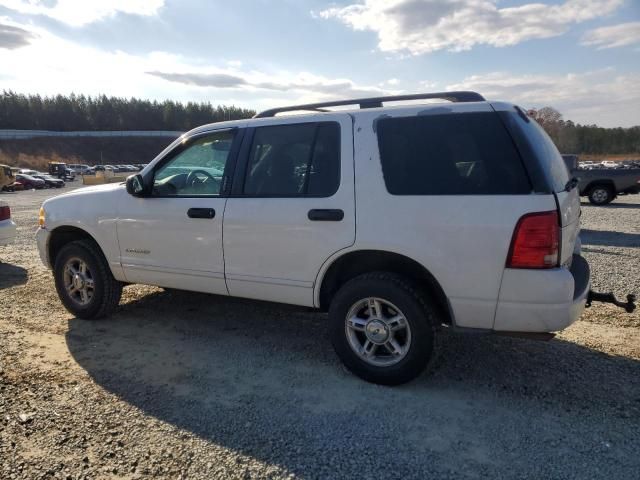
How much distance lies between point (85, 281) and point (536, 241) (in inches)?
165

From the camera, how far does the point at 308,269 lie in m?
3.61

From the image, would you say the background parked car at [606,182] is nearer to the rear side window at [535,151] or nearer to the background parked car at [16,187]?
the rear side window at [535,151]

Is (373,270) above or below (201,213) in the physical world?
below

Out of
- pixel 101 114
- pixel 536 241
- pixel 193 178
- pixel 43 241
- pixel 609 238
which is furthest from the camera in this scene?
pixel 101 114

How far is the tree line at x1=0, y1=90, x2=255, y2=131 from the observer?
97.1m

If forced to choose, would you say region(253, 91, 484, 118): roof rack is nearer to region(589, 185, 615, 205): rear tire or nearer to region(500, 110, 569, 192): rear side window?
region(500, 110, 569, 192): rear side window

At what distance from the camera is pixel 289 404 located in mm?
3219

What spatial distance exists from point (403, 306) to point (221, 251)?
1.61m

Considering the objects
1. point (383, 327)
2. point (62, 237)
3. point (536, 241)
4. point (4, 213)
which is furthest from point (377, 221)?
point (4, 213)

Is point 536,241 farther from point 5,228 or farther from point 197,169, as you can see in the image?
point 5,228

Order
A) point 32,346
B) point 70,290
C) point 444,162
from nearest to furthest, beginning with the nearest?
point 444,162 → point 32,346 → point 70,290

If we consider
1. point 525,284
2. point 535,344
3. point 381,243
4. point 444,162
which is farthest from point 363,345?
point 535,344

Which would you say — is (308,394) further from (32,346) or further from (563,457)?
(32,346)

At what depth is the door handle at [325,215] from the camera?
3.43 m
